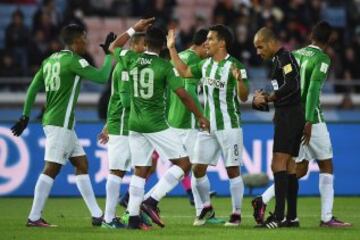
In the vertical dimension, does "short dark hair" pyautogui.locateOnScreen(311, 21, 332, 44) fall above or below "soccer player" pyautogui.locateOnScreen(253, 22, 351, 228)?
above

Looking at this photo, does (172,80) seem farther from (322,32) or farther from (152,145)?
(322,32)

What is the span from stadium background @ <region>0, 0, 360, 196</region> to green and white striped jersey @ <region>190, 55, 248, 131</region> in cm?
597

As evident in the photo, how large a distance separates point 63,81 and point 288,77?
269cm

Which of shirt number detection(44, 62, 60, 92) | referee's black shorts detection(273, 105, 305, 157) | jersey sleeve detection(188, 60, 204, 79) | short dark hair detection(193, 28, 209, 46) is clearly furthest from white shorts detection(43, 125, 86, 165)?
short dark hair detection(193, 28, 209, 46)

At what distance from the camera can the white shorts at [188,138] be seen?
16359mm

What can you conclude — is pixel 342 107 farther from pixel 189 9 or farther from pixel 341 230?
pixel 341 230

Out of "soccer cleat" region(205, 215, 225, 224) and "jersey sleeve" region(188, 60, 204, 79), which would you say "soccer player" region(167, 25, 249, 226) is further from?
"soccer cleat" region(205, 215, 225, 224)

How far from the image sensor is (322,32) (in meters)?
14.5

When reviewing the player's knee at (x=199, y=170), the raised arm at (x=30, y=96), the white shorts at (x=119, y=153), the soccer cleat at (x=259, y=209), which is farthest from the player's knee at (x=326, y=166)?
the raised arm at (x=30, y=96)

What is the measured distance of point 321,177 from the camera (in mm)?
14812

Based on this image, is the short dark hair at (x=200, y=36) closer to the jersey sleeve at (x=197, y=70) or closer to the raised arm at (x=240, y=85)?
the jersey sleeve at (x=197, y=70)

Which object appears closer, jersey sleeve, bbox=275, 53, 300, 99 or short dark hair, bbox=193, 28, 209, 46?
jersey sleeve, bbox=275, 53, 300, 99

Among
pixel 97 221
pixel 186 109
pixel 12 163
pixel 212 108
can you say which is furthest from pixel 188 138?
pixel 12 163

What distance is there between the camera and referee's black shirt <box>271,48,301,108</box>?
45.1ft
